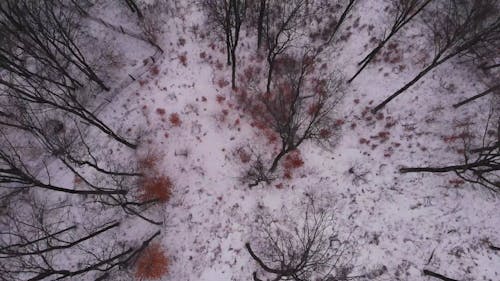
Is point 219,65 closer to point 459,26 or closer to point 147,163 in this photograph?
point 147,163

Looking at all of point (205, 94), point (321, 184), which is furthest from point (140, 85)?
point (321, 184)

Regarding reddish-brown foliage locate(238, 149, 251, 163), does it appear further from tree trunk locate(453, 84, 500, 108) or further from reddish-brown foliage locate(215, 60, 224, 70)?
tree trunk locate(453, 84, 500, 108)

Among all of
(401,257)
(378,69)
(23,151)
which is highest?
(378,69)

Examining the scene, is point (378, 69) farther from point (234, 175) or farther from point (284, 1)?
point (234, 175)

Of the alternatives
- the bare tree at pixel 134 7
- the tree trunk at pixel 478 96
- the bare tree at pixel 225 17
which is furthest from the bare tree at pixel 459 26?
the bare tree at pixel 134 7

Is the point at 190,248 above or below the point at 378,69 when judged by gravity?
below

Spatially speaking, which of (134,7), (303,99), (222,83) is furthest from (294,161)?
(134,7)

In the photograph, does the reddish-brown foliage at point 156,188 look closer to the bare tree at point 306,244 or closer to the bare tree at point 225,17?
the bare tree at point 306,244
